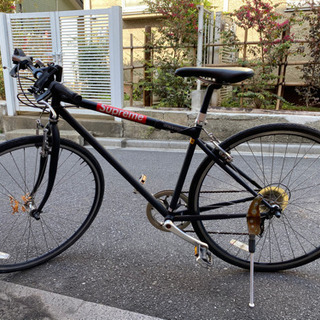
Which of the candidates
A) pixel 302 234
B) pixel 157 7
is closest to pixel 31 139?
pixel 302 234

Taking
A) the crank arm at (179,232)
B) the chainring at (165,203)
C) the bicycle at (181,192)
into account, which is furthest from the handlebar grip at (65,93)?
the crank arm at (179,232)

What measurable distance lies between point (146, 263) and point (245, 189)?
87 cm

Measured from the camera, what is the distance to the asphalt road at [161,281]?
1758 millimetres

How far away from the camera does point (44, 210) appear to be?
2.77 m

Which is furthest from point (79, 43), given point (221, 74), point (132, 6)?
point (132, 6)

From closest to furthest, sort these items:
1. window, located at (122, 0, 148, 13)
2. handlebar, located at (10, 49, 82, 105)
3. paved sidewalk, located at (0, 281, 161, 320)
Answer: paved sidewalk, located at (0, 281, 161, 320) → handlebar, located at (10, 49, 82, 105) → window, located at (122, 0, 148, 13)

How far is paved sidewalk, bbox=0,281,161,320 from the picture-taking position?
1.67 metres

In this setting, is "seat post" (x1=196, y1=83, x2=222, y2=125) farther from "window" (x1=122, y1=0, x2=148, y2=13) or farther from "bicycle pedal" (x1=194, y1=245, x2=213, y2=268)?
"window" (x1=122, y1=0, x2=148, y2=13)

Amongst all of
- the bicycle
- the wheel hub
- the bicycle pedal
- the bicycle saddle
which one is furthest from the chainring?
the bicycle saddle

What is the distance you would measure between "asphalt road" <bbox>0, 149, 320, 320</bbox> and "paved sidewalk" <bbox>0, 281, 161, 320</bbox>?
0.06m

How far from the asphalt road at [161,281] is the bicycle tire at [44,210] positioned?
0.16 meters

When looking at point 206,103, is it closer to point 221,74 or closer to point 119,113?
point 221,74

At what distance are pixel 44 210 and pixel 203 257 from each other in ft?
5.10

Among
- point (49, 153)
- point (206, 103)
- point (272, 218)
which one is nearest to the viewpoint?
point (206, 103)
